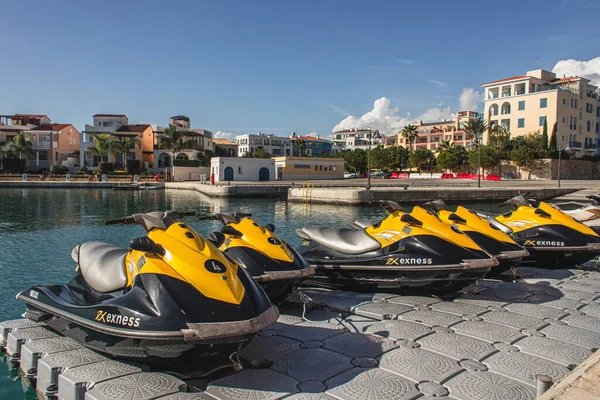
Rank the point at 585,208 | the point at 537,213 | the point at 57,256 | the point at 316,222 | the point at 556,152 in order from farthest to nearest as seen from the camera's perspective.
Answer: the point at 556,152 → the point at 316,222 → the point at 57,256 → the point at 585,208 → the point at 537,213

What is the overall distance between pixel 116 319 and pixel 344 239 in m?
3.83

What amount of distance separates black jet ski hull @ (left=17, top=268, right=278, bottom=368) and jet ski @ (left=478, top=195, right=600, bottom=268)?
5990 mm

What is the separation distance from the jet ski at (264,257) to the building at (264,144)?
3919 inches

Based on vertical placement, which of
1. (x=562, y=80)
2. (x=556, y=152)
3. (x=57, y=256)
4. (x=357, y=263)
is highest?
(x=562, y=80)

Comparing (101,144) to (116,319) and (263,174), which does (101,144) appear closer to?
(263,174)

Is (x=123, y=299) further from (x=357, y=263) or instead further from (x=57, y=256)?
(x=57, y=256)

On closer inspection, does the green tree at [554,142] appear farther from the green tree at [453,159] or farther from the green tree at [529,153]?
the green tree at [453,159]

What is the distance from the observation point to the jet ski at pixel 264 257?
539 centimetres

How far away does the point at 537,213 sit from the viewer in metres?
8.29

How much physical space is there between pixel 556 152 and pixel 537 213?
2512 inches

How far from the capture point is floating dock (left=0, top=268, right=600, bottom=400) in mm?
3619

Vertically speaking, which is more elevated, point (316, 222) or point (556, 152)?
point (556, 152)

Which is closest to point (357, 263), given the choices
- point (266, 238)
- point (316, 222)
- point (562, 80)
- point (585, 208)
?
point (266, 238)

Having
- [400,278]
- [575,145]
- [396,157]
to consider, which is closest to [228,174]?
[396,157]
